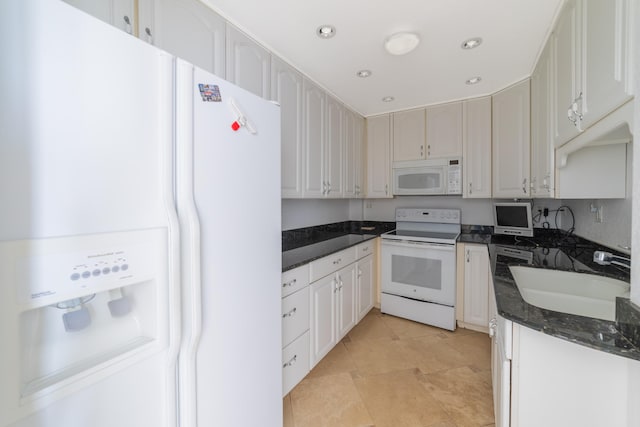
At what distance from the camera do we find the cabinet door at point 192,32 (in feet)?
4.01

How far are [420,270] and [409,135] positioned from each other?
1.54 m

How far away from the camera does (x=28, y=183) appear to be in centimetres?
55

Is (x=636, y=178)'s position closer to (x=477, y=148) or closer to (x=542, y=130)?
(x=542, y=130)

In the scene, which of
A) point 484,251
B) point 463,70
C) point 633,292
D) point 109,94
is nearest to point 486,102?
point 463,70

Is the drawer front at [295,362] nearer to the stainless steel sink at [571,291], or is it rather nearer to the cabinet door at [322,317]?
the cabinet door at [322,317]

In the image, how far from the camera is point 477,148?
2.72 meters

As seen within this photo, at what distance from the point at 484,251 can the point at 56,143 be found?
2.93 metres

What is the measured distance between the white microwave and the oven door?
0.64m

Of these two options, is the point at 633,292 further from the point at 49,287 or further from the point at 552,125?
the point at 49,287

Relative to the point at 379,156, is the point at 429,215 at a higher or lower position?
lower

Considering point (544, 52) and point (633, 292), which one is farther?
point (544, 52)

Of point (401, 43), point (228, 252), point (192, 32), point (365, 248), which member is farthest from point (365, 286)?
point (192, 32)

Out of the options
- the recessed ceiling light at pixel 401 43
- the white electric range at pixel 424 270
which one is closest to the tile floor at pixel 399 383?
the white electric range at pixel 424 270

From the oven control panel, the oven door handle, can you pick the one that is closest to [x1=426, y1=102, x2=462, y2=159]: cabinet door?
the oven control panel
